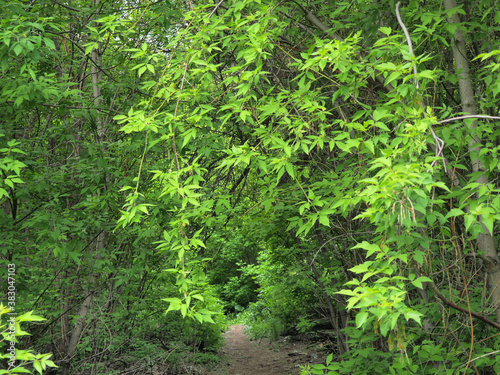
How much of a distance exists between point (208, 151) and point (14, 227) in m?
2.09

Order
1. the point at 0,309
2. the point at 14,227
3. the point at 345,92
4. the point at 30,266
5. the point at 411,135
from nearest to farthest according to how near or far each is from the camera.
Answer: the point at 0,309
the point at 411,135
the point at 345,92
the point at 14,227
the point at 30,266

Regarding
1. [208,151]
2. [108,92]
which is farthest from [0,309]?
[108,92]

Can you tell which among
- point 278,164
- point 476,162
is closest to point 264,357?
point 476,162

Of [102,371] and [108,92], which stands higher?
[108,92]

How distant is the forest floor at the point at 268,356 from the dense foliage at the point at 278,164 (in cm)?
168

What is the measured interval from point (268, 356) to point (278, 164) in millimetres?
6929

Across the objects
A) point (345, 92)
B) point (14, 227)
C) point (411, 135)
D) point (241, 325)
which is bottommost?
point (241, 325)

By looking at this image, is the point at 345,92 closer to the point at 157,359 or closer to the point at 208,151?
the point at 208,151

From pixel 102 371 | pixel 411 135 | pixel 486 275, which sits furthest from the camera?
pixel 102 371

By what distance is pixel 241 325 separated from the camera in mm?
12859

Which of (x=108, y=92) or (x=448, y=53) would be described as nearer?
(x=448, y=53)

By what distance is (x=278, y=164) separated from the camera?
274 cm

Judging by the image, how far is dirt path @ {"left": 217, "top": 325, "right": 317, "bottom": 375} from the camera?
7.58m

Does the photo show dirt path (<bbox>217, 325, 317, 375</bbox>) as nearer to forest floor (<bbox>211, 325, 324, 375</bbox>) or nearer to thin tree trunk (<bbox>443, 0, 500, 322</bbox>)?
forest floor (<bbox>211, 325, 324, 375</bbox>)
